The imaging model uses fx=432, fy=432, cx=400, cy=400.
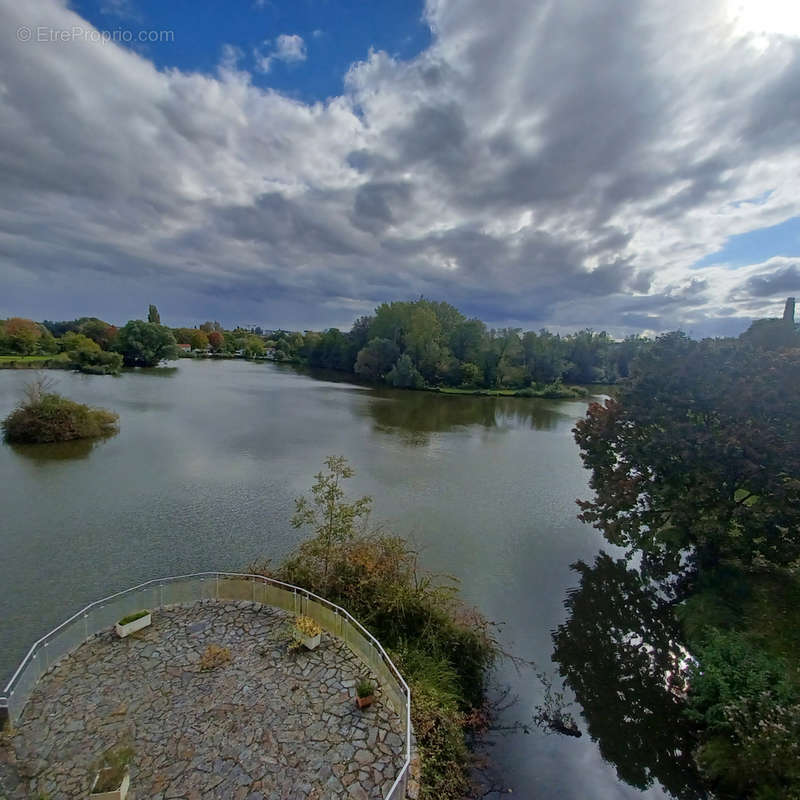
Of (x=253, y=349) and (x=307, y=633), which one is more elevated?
(x=253, y=349)

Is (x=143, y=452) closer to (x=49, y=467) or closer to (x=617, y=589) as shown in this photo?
(x=49, y=467)

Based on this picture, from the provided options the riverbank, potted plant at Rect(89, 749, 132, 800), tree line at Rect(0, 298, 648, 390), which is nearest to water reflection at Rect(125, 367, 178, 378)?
tree line at Rect(0, 298, 648, 390)

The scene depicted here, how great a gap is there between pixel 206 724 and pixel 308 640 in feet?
7.54

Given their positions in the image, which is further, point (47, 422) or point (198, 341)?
point (198, 341)

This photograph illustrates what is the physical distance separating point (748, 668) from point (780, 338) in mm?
10167

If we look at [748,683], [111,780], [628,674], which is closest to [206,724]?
[111,780]

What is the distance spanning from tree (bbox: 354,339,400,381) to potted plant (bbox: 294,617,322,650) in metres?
67.1

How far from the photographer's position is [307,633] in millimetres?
9125

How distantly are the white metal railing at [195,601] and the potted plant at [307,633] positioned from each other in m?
0.29

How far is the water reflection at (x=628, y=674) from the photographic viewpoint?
327 inches

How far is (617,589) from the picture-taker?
561 inches

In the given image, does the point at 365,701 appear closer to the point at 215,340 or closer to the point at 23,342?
the point at 23,342

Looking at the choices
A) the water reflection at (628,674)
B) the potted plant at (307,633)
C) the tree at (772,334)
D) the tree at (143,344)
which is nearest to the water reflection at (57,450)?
the potted plant at (307,633)

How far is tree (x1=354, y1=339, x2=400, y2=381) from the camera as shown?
75.4 m
